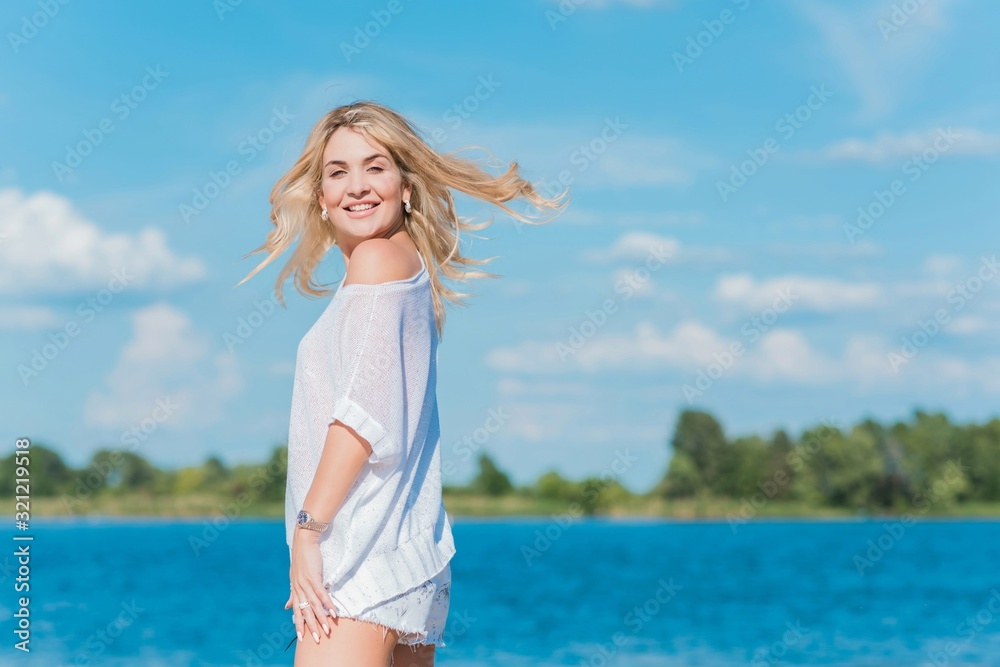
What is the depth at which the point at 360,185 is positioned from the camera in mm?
2596

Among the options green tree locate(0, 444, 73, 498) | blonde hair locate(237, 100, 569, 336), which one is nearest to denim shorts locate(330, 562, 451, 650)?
blonde hair locate(237, 100, 569, 336)

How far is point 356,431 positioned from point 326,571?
287mm

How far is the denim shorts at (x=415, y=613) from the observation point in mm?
2385

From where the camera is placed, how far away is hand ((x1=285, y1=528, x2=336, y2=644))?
7.66 ft

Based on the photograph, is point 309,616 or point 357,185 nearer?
point 309,616

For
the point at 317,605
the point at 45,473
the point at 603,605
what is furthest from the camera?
the point at 45,473

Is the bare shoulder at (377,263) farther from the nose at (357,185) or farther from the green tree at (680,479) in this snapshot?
the green tree at (680,479)

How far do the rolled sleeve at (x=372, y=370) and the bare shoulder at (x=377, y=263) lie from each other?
0.03m

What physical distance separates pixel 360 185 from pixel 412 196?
0.16 meters

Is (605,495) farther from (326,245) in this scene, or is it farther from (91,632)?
(326,245)

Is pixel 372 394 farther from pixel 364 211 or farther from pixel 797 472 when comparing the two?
pixel 797 472

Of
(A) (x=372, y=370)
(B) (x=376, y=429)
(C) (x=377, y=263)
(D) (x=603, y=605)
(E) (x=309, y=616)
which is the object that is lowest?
(E) (x=309, y=616)

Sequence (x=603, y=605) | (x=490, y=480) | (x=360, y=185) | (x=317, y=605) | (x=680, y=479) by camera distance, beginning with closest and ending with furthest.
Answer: (x=317, y=605) → (x=360, y=185) → (x=603, y=605) → (x=490, y=480) → (x=680, y=479)

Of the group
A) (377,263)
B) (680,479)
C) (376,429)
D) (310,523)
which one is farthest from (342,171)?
(680,479)
